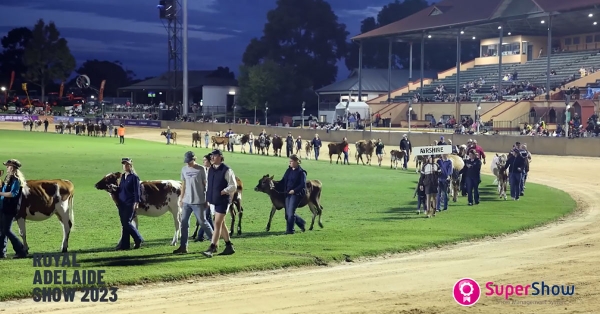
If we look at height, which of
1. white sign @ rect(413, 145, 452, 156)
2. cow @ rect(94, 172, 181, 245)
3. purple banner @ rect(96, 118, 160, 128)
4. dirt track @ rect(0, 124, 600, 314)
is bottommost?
dirt track @ rect(0, 124, 600, 314)

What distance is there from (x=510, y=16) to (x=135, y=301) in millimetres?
64260

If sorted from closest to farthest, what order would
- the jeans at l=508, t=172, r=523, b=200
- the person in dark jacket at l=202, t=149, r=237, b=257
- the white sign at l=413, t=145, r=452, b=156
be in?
the person in dark jacket at l=202, t=149, r=237, b=257, the white sign at l=413, t=145, r=452, b=156, the jeans at l=508, t=172, r=523, b=200

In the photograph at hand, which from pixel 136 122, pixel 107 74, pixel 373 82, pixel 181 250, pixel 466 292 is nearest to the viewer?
pixel 466 292

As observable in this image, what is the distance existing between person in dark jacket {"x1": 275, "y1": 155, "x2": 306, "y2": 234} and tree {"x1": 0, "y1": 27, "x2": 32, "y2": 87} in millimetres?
136894

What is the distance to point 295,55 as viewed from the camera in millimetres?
116000

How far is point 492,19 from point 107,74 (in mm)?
119575

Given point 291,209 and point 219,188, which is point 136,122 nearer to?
point 291,209

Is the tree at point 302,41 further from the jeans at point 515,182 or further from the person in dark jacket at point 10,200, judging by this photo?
the person in dark jacket at point 10,200

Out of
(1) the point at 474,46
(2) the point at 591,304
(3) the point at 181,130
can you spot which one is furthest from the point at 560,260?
(1) the point at 474,46

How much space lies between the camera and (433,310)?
36.1 ft

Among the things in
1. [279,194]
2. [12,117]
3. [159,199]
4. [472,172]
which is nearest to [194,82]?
[12,117]

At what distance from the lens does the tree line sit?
103 m

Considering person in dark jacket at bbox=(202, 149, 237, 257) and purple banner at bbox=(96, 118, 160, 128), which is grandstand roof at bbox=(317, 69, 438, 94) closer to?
purple banner at bbox=(96, 118, 160, 128)

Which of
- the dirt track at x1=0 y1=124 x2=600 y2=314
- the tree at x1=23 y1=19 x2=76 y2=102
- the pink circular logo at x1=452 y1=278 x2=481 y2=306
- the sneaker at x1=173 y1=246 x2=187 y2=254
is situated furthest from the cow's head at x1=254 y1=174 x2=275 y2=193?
the tree at x1=23 y1=19 x2=76 y2=102
